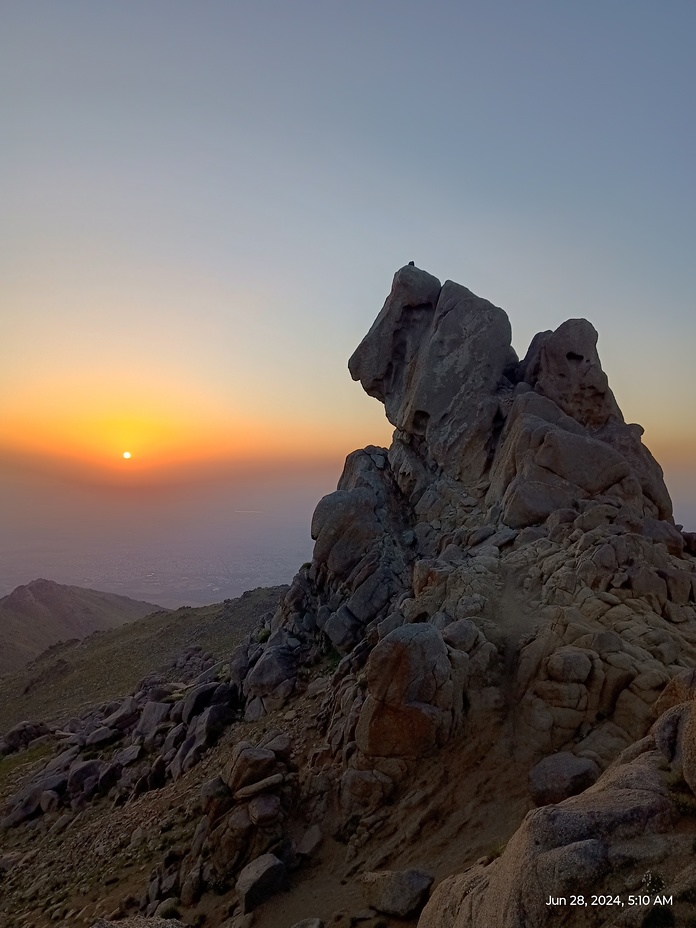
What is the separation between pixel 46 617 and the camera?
304 ft

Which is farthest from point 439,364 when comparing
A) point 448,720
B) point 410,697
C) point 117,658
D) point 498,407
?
point 117,658

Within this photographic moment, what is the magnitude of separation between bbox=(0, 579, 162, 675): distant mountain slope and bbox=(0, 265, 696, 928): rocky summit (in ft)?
180

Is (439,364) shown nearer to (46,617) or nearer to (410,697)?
(410,697)

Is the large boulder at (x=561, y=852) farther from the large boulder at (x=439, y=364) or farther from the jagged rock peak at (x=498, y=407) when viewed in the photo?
the large boulder at (x=439, y=364)

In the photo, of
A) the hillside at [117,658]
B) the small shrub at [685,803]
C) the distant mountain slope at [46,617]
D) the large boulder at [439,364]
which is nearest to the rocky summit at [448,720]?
the small shrub at [685,803]

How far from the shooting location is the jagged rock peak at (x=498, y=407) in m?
24.4

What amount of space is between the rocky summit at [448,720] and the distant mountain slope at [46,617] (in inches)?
2163

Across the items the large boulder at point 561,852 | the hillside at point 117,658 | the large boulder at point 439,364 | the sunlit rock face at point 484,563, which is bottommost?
the hillside at point 117,658

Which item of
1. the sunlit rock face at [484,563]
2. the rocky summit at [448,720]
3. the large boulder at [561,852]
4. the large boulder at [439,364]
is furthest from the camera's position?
the large boulder at [439,364]

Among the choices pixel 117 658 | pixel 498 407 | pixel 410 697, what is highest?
pixel 498 407

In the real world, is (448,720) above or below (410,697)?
below

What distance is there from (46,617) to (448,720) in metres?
95.8

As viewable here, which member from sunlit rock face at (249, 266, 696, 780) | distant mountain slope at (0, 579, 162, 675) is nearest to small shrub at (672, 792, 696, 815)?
sunlit rock face at (249, 266, 696, 780)

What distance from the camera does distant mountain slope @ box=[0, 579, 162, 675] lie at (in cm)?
7798
